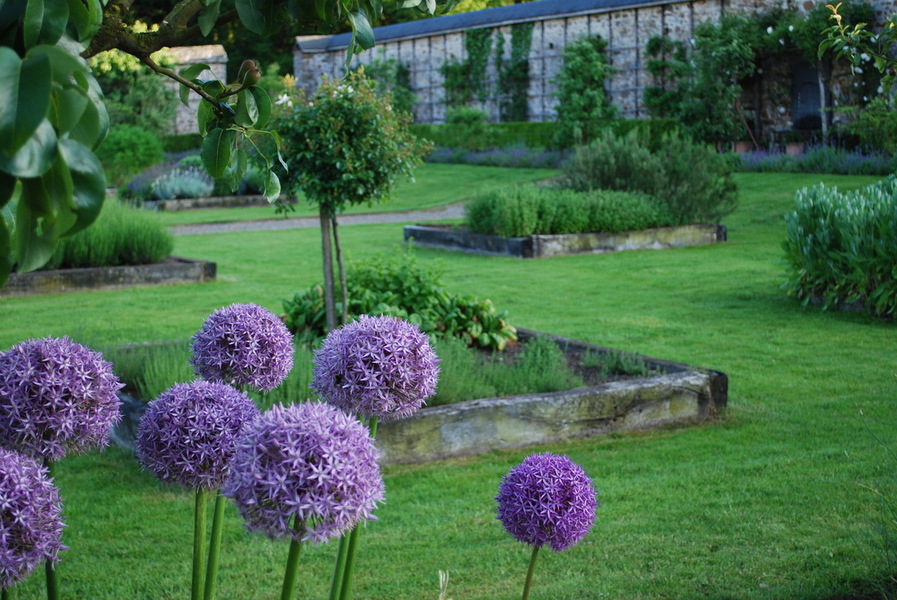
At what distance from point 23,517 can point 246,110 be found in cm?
85

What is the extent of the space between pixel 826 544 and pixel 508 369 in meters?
2.41

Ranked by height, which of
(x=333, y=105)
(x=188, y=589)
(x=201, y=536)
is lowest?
(x=188, y=589)

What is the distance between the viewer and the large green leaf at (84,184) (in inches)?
37.6

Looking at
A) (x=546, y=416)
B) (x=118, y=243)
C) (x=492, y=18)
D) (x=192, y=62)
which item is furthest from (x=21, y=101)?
(x=192, y=62)

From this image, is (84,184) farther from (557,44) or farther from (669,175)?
(557,44)

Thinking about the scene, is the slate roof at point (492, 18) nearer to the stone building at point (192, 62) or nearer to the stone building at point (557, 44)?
the stone building at point (557, 44)

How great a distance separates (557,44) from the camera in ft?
94.1

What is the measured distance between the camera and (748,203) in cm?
1712

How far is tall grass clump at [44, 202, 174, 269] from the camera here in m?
11.2

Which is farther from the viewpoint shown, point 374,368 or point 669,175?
point 669,175

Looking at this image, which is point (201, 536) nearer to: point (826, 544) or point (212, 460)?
point (212, 460)

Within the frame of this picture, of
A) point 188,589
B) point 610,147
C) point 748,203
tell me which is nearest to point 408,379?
point 188,589

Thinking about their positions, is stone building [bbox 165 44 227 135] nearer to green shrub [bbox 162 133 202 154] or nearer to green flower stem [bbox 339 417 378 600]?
green shrub [bbox 162 133 202 154]

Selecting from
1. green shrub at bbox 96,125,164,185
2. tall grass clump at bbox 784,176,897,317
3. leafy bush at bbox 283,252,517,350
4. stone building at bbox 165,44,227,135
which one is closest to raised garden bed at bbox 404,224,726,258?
tall grass clump at bbox 784,176,897,317
